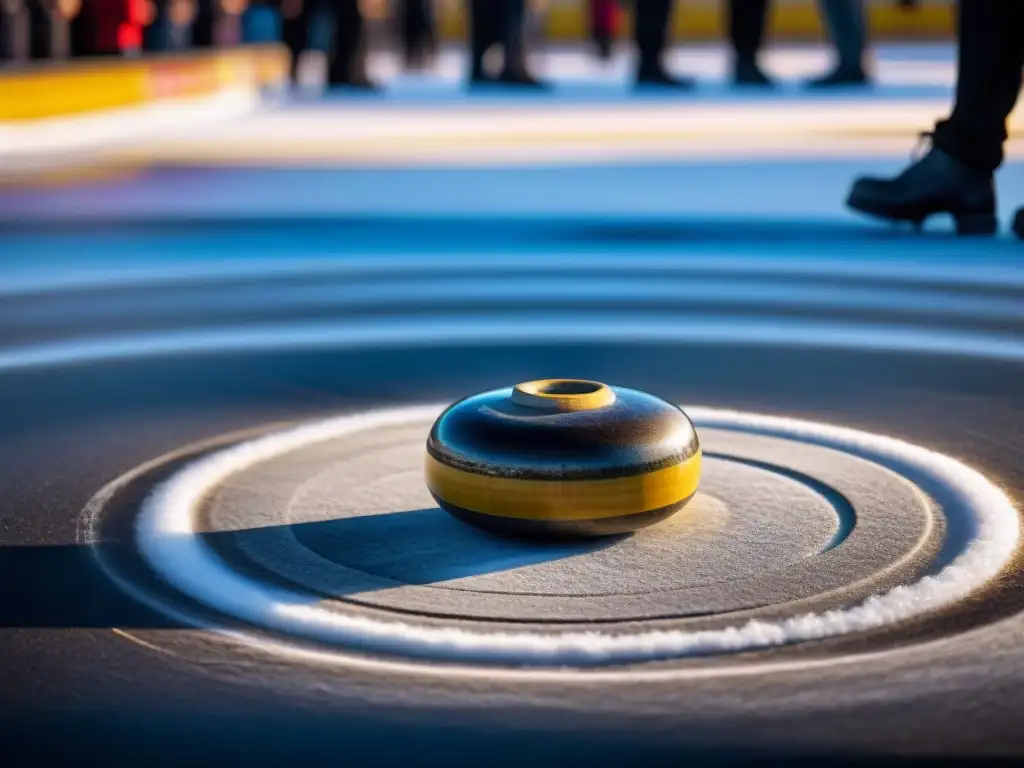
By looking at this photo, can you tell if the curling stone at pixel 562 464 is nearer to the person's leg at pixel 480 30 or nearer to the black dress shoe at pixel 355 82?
the person's leg at pixel 480 30

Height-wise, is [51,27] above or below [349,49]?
above

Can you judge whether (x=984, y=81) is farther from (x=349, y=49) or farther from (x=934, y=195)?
(x=349, y=49)

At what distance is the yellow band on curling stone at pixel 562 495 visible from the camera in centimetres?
253

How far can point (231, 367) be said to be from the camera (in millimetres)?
4277

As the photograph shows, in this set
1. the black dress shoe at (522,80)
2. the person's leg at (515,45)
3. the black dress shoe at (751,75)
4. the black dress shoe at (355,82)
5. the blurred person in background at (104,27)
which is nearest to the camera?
the blurred person in background at (104,27)

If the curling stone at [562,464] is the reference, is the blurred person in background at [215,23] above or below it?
above

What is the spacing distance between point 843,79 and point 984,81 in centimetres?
1136

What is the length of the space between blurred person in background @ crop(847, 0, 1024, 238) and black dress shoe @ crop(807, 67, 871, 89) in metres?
10.5

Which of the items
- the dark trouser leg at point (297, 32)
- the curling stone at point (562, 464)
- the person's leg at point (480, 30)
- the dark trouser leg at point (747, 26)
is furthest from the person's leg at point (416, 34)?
the curling stone at point (562, 464)

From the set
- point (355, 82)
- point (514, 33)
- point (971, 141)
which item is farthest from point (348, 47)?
point (971, 141)

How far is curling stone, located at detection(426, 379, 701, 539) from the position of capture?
8.30 feet

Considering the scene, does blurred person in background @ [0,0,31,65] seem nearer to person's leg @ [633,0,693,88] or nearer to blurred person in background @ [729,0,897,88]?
person's leg @ [633,0,693,88]

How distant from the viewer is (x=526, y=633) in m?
2.22

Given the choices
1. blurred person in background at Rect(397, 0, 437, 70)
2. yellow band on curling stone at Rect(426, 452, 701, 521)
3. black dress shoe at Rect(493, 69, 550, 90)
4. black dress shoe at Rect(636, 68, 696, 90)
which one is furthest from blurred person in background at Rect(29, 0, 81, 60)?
yellow band on curling stone at Rect(426, 452, 701, 521)
